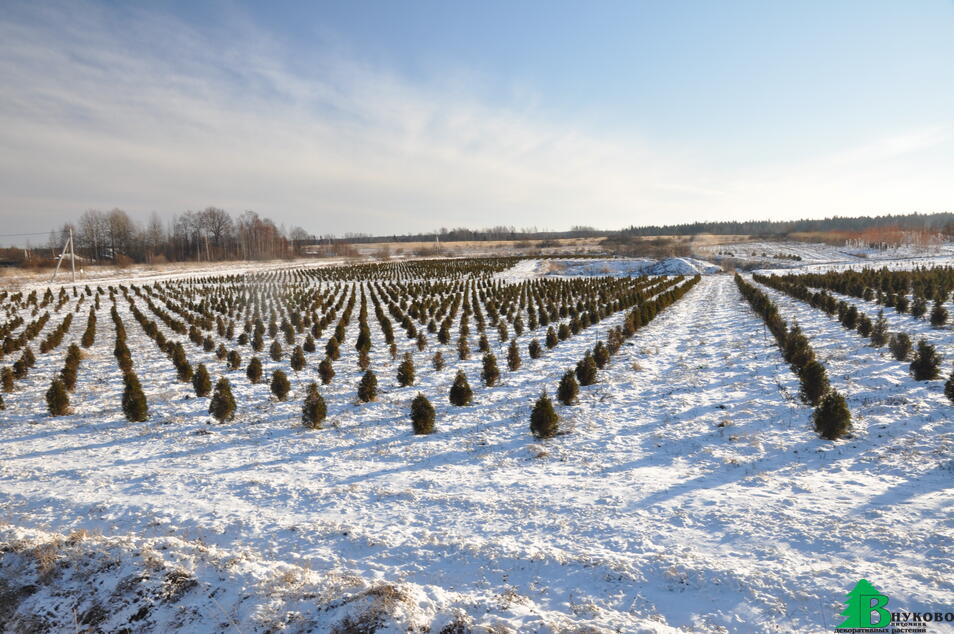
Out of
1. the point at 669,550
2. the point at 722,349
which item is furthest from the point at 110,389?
A: the point at 722,349

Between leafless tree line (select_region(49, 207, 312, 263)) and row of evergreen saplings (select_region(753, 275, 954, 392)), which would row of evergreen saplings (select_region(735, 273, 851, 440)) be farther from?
leafless tree line (select_region(49, 207, 312, 263))

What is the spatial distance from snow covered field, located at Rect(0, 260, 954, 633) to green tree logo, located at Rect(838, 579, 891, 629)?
81mm

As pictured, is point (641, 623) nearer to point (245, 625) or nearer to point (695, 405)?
point (245, 625)

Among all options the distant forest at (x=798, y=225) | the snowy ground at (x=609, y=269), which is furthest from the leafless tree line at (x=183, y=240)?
the distant forest at (x=798, y=225)

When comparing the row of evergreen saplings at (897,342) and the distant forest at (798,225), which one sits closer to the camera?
the row of evergreen saplings at (897,342)

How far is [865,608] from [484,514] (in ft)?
11.3

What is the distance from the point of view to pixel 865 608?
369cm

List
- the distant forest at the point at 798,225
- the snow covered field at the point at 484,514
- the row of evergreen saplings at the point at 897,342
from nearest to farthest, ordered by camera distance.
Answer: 1. the snow covered field at the point at 484,514
2. the row of evergreen saplings at the point at 897,342
3. the distant forest at the point at 798,225

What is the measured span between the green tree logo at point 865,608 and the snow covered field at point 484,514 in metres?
0.08

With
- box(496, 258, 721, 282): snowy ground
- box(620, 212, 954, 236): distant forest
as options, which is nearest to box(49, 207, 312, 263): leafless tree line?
box(496, 258, 721, 282): snowy ground

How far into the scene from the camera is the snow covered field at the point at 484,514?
3916mm

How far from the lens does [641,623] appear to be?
368cm

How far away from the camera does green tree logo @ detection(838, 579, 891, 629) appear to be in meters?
3.59

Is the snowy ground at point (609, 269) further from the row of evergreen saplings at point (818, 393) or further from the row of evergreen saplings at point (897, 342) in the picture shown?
the row of evergreen saplings at point (818, 393)
